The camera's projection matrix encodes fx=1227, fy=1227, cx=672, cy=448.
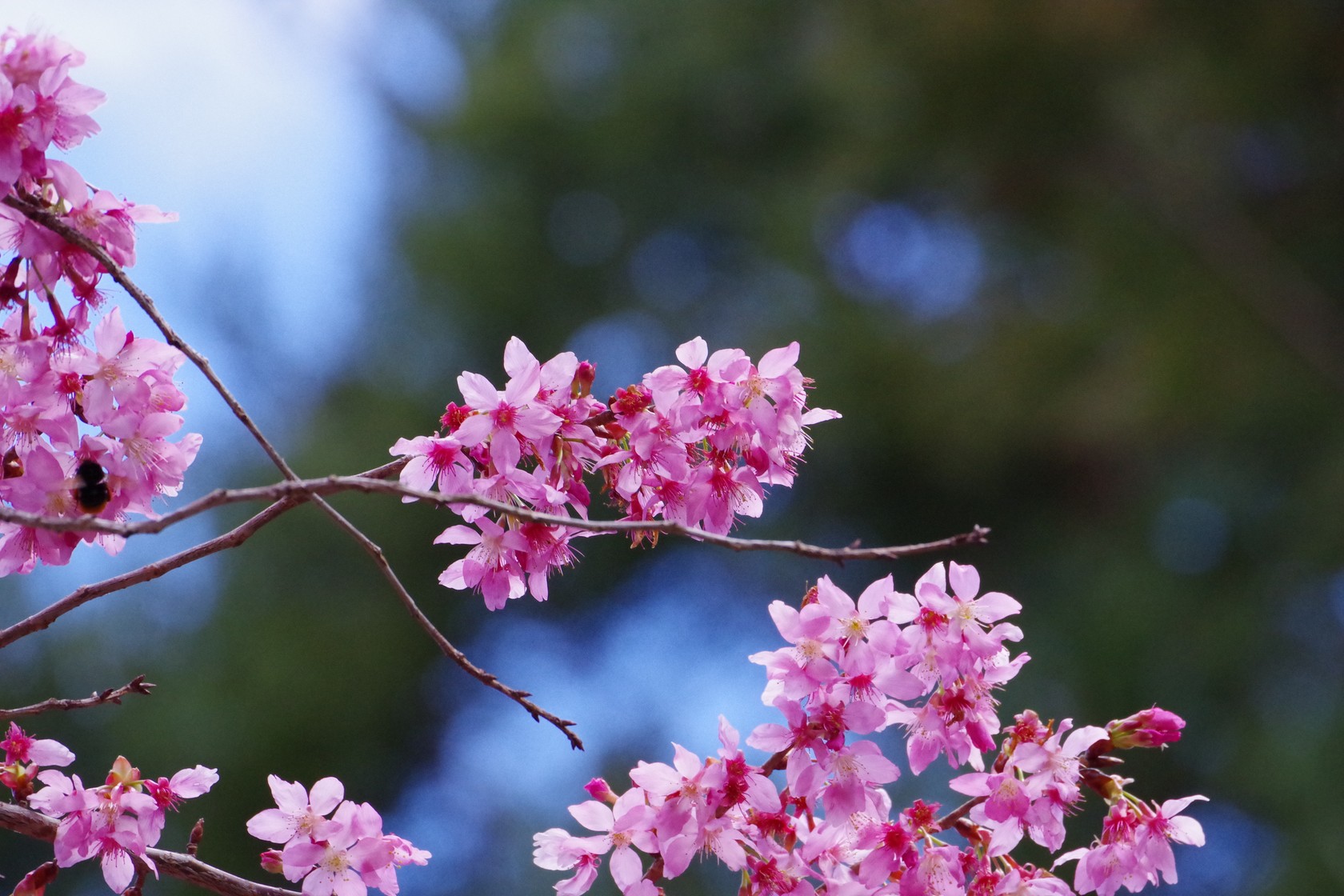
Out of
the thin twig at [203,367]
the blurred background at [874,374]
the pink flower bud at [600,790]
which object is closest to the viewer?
the thin twig at [203,367]

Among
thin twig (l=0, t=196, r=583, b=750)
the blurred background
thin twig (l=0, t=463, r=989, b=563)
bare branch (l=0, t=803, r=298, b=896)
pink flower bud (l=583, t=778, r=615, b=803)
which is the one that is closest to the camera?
thin twig (l=0, t=463, r=989, b=563)

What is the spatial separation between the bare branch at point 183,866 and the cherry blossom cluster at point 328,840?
4 cm

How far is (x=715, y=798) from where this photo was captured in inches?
39.2

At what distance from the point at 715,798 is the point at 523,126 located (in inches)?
A: 281

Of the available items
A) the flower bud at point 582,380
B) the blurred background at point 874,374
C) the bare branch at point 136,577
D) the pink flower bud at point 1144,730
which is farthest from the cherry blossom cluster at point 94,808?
the blurred background at point 874,374

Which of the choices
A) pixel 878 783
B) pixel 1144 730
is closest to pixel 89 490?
pixel 878 783

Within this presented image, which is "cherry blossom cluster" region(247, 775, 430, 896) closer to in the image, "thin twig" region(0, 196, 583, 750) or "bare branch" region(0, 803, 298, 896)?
"bare branch" region(0, 803, 298, 896)

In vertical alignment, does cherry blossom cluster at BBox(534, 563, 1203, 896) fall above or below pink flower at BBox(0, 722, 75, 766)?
below

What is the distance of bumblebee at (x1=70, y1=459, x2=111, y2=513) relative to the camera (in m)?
0.96

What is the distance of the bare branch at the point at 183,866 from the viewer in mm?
956

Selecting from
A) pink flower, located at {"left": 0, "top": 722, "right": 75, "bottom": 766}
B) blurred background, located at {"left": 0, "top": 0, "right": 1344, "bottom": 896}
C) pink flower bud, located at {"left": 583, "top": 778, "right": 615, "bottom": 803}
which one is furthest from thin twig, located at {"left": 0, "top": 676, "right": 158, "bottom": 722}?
blurred background, located at {"left": 0, "top": 0, "right": 1344, "bottom": 896}

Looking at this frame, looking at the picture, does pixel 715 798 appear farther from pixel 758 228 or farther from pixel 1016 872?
pixel 758 228

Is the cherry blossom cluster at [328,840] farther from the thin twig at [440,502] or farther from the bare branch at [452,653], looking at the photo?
the thin twig at [440,502]

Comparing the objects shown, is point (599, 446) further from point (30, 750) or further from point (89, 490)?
point (30, 750)
